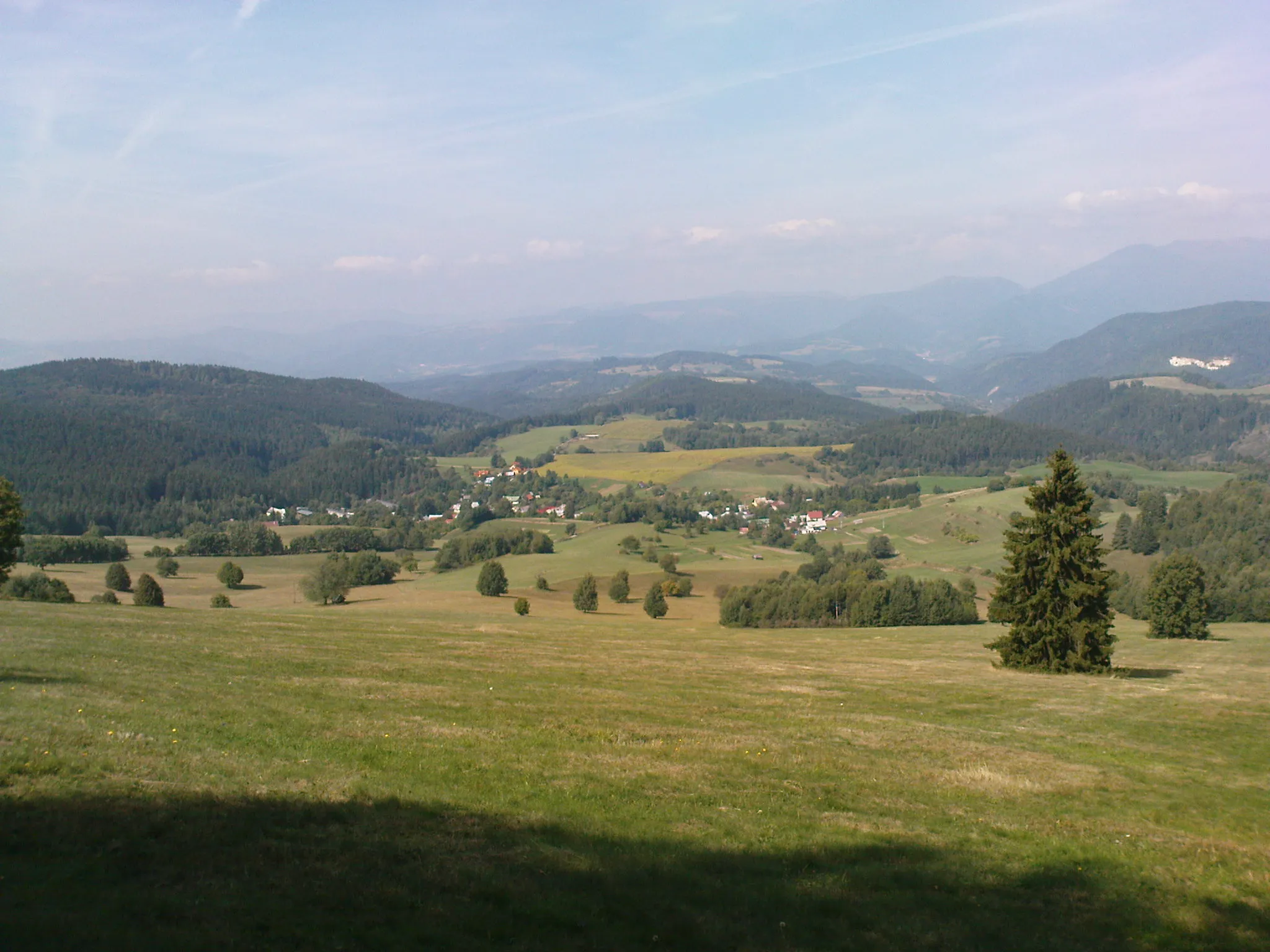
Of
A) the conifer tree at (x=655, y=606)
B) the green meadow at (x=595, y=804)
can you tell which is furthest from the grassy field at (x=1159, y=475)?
the green meadow at (x=595, y=804)

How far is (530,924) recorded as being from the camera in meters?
8.73

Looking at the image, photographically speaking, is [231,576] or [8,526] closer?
[8,526]

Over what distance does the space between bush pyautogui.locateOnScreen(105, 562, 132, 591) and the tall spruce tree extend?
213 ft

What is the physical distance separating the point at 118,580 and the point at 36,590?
1837 centimetres

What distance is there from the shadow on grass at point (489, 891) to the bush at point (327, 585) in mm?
62970

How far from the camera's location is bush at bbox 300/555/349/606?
7094cm

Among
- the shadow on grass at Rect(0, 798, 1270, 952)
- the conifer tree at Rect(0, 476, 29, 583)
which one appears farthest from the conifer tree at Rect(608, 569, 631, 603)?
the shadow on grass at Rect(0, 798, 1270, 952)

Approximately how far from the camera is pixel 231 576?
8100cm

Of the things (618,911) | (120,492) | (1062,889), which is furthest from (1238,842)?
(120,492)

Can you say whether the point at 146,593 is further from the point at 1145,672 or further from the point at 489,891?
the point at 1145,672

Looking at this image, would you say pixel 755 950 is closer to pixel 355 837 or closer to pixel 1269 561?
pixel 355 837

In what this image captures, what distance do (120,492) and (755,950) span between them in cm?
18127

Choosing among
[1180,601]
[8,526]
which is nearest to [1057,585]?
[1180,601]

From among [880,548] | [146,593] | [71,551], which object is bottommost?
[71,551]
